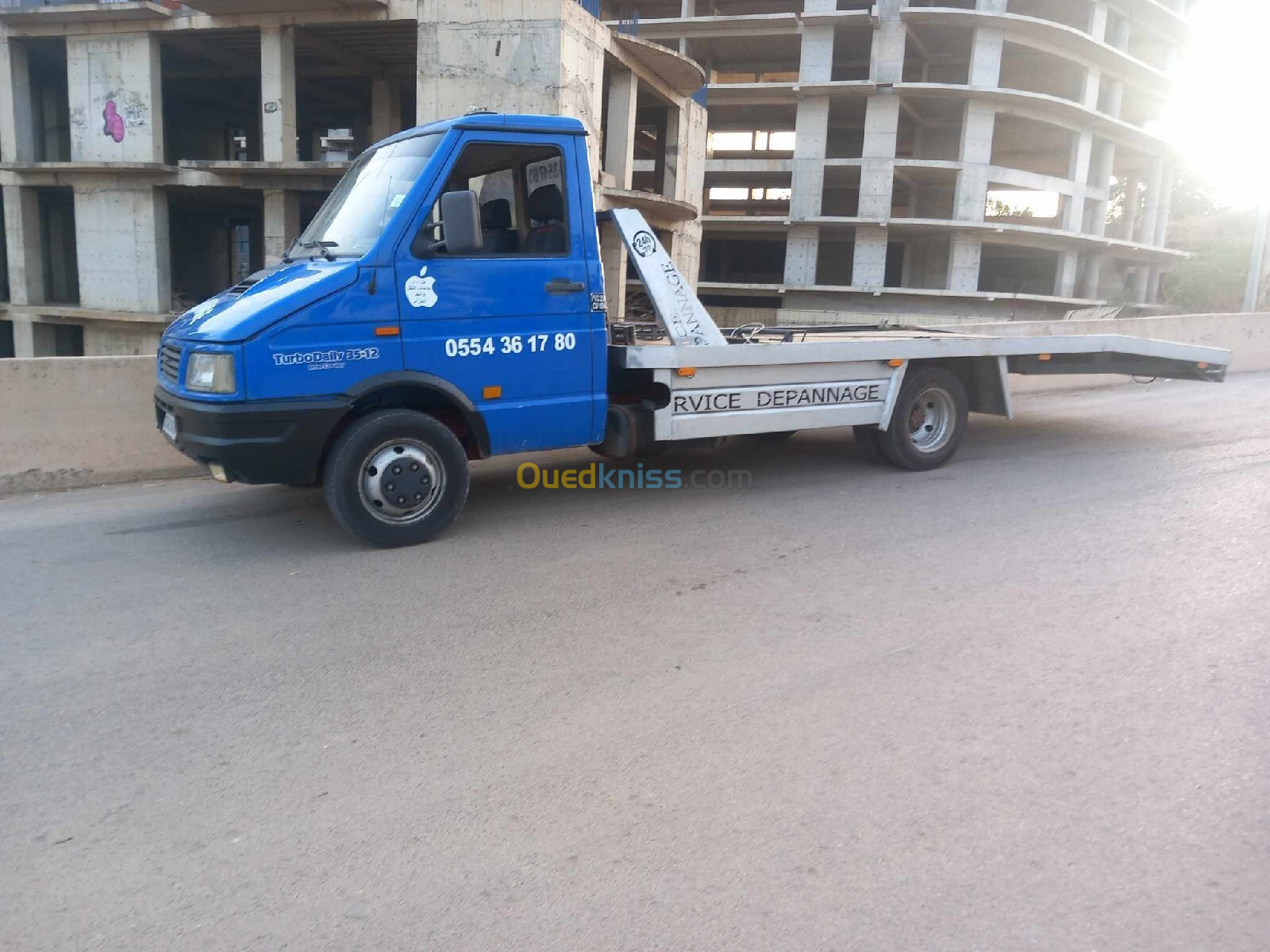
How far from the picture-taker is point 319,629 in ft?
16.0

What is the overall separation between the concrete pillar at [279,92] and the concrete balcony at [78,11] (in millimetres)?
3032

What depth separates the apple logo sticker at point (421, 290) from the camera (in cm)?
593

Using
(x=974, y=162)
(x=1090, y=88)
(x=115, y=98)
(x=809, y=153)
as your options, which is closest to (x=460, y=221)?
(x=115, y=98)

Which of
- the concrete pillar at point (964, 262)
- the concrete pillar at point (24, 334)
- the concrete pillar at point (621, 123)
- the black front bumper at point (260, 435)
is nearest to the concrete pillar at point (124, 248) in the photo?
the concrete pillar at point (24, 334)

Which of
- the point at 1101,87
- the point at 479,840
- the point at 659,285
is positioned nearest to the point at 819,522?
the point at 659,285

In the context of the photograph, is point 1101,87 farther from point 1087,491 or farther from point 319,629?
point 319,629

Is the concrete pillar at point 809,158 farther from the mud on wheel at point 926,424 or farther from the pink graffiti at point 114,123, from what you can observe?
the mud on wheel at point 926,424

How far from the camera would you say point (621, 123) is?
23.9 meters

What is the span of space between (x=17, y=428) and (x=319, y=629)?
15.1 ft

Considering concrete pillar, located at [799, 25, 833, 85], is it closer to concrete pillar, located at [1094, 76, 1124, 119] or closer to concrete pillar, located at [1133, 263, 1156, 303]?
concrete pillar, located at [1094, 76, 1124, 119]

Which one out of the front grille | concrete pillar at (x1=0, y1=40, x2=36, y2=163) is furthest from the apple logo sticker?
concrete pillar at (x1=0, y1=40, x2=36, y2=163)

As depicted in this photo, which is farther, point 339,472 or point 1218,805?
point 339,472

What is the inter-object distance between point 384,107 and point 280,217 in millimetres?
4382

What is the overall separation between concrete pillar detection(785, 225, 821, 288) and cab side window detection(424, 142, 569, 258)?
1403 inches
